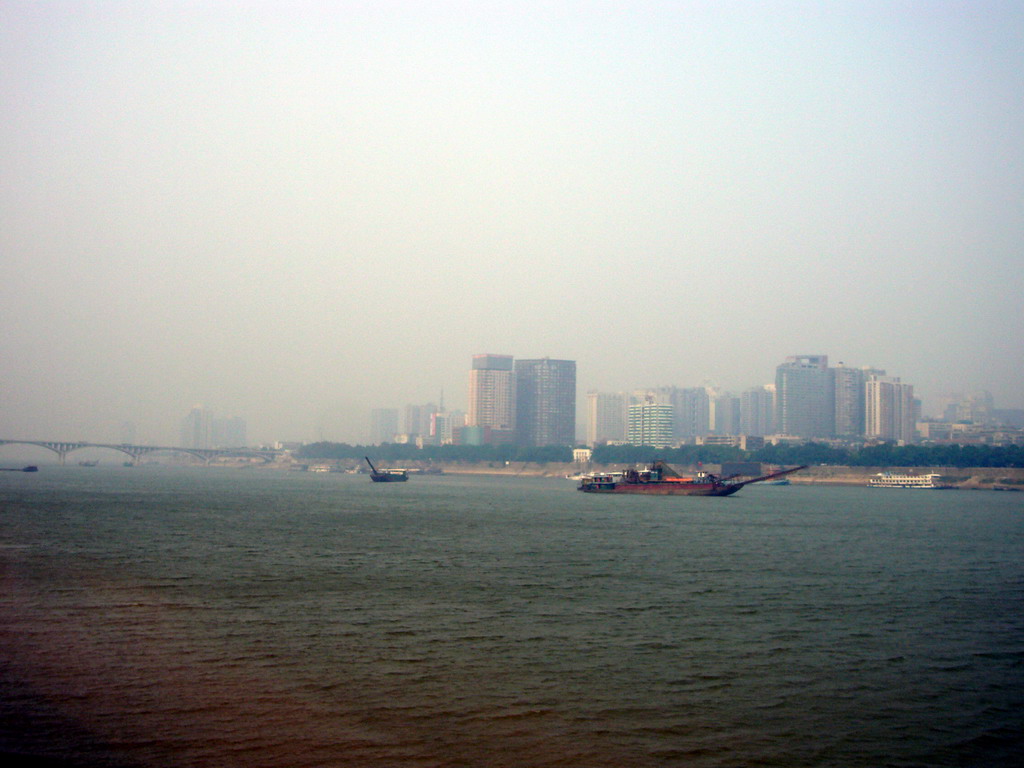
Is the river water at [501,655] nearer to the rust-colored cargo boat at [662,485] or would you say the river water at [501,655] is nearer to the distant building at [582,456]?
the rust-colored cargo boat at [662,485]

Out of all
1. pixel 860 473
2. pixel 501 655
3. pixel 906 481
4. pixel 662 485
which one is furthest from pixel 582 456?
pixel 501 655

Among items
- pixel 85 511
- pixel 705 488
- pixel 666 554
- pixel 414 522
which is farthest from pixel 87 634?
pixel 705 488

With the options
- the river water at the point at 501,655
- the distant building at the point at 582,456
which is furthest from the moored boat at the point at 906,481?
the river water at the point at 501,655

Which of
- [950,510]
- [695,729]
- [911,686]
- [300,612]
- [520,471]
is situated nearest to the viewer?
[695,729]

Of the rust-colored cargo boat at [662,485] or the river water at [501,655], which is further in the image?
the rust-colored cargo boat at [662,485]

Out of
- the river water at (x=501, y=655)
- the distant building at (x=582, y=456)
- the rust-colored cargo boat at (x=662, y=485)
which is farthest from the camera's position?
the distant building at (x=582, y=456)

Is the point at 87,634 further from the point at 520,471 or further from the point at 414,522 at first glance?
the point at 520,471

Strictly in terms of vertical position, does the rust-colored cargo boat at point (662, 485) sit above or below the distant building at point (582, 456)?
below

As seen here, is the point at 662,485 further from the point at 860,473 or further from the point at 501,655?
the point at 501,655
